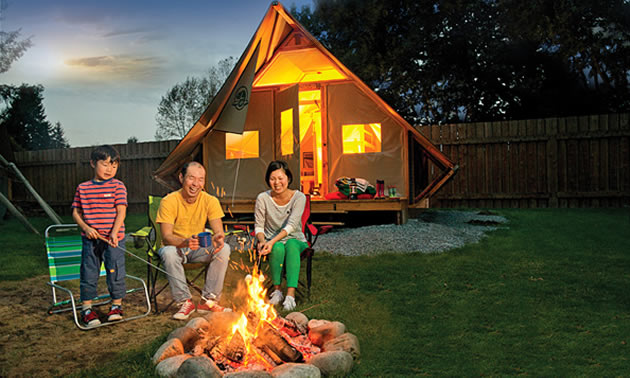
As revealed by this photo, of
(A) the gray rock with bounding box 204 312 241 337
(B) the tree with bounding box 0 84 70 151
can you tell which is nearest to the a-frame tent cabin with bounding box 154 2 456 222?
(A) the gray rock with bounding box 204 312 241 337

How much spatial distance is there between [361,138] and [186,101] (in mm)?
14373

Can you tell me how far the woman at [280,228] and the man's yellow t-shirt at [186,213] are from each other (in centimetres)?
38

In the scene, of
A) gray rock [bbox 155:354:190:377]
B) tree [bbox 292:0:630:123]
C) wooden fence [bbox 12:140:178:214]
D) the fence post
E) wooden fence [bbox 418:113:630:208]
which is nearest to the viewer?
gray rock [bbox 155:354:190:377]

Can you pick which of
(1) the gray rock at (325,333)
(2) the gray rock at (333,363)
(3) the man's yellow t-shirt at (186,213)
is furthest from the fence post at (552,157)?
(2) the gray rock at (333,363)

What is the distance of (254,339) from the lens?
255 cm

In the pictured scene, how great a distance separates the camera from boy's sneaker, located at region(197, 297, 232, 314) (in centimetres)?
351

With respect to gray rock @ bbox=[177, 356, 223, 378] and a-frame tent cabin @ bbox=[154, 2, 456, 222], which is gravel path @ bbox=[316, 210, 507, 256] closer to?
a-frame tent cabin @ bbox=[154, 2, 456, 222]

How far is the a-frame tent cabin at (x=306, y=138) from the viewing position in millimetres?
7637

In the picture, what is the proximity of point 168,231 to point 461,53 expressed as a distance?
12.6m

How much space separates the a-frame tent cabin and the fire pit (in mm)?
4691

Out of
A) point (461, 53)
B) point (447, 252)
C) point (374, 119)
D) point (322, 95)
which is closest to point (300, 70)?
point (322, 95)

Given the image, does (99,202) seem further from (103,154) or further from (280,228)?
(280,228)

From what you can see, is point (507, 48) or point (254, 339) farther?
point (507, 48)

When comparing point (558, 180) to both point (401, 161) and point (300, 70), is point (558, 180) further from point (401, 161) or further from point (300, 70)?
point (300, 70)
